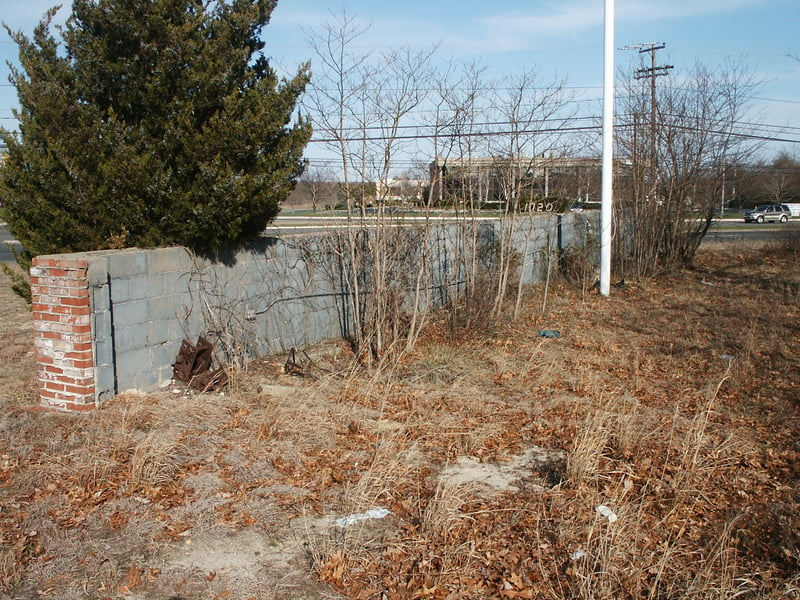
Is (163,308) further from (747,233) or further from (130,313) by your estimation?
(747,233)

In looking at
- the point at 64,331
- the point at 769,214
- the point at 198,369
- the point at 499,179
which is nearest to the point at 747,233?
the point at 769,214

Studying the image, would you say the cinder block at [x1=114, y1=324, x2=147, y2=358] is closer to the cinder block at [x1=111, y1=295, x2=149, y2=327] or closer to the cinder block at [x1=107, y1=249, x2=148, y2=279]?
the cinder block at [x1=111, y1=295, x2=149, y2=327]

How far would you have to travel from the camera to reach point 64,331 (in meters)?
6.01

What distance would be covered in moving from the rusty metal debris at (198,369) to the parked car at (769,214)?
145 ft

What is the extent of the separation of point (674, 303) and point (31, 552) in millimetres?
10973

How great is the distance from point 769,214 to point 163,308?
151ft

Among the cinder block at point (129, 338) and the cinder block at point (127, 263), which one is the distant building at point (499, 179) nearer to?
the cinder block at point (127, 263)

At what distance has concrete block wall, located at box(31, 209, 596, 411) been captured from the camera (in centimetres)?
601

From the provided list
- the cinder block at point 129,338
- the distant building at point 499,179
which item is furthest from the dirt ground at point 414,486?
Result: the distant building at point 499,179

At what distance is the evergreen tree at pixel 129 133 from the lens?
6.67 meters

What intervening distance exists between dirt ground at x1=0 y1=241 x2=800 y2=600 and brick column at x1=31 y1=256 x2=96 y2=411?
25 cm

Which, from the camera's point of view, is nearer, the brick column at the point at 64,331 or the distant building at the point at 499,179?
the brick column at the point at 64,331

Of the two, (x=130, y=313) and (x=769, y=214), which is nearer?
(x=130, y=313)

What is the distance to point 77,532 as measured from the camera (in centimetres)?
401
